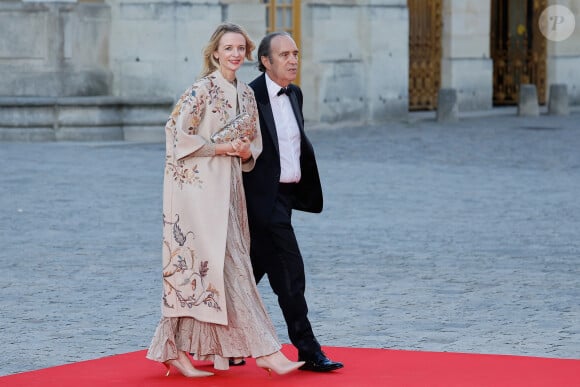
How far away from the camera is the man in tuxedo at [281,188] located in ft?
21.9

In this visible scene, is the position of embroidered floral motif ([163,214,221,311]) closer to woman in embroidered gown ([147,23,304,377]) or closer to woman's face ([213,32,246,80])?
woman in embroidered gown ([147,23,304,377])

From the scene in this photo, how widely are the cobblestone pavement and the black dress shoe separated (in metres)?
0.77

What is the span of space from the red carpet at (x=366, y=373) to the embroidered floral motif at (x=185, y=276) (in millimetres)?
328

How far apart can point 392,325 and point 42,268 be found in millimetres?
2819

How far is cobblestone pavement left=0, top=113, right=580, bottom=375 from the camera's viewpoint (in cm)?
770

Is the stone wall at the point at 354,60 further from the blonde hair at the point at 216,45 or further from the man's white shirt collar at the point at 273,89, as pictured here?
the blonde hair at the point at 216,45

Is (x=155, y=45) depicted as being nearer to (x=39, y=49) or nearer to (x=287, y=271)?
(x=39, y=49)

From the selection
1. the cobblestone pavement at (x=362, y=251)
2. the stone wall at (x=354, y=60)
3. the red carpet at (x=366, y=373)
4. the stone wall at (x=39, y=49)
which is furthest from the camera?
the stone wall at (x=354, y=60)

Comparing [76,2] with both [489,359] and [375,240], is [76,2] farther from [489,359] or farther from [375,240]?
[489,359]

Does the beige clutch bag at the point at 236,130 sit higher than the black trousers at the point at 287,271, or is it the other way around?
the beige clutch bag at the point at 236,130

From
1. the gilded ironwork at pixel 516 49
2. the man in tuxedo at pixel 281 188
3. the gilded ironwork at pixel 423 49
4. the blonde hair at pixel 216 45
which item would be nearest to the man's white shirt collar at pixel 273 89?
the man in tuxedo at pixel 281 188

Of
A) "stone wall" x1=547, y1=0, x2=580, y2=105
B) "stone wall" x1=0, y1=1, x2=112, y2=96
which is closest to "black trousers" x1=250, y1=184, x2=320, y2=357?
"stone wall" x1=0, y1=1, x2=112, y2=96

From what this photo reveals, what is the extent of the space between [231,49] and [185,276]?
95cm

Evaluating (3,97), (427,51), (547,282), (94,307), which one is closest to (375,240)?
(547,282)
